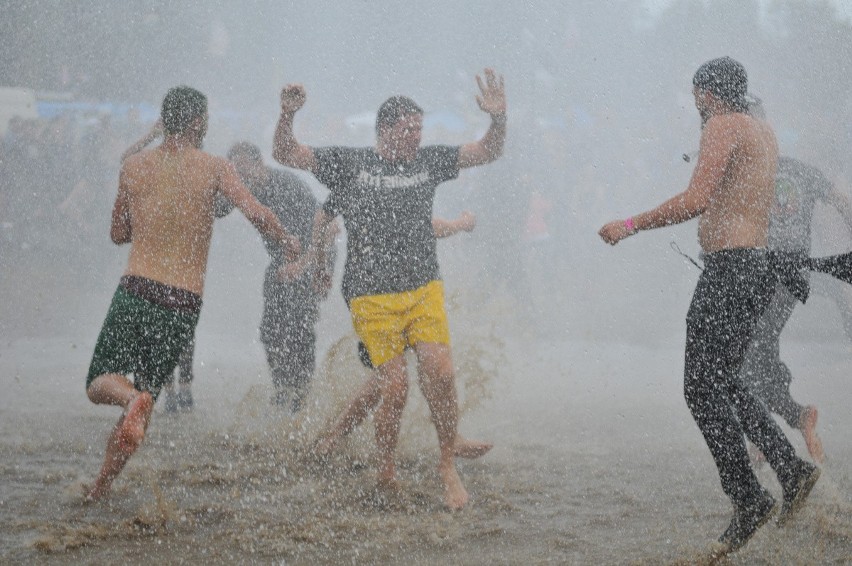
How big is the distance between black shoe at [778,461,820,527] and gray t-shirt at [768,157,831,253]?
1.58 meters

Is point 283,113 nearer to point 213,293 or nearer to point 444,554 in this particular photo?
point 444,554

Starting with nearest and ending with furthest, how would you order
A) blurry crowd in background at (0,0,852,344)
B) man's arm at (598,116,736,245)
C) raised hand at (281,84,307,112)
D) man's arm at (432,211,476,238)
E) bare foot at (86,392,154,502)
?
man's arm at (598,116,736,245), bare foot at (86,392,154,502), raised hand at (281,84,307,112), man's arm at (432,211,476,238), blurry crowd in background at (0,0,852,344)

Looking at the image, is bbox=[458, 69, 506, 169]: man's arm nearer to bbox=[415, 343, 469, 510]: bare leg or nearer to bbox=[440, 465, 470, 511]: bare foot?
bbox=[415, 343, 469, 510]: bare leg

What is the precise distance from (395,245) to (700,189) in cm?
146

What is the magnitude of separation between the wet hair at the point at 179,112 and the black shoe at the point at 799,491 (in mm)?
2684

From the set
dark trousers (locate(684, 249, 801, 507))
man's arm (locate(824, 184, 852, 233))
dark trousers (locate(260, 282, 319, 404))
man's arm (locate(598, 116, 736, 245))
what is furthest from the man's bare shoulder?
dark trousers (locate(260, 282, 319, 404))

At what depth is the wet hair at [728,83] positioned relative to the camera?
3.58m

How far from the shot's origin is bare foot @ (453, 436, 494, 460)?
15.5 ft

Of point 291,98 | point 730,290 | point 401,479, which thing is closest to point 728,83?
point 730,290

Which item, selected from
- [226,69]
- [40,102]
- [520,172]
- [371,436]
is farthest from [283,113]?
[226,69]

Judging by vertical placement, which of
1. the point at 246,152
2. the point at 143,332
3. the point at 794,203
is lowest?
the point at 143,332

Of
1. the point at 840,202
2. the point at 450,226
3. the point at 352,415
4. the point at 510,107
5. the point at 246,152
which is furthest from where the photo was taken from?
the point at 510,107

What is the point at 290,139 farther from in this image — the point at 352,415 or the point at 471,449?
the point at 471,449

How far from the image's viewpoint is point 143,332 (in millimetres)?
3961
